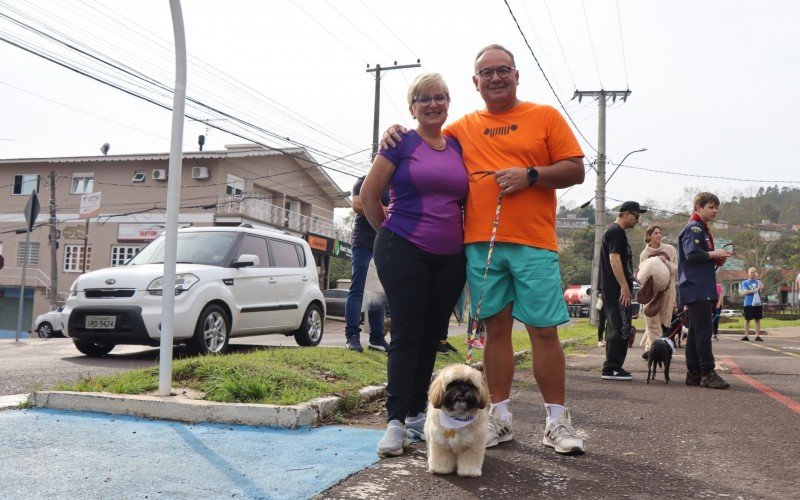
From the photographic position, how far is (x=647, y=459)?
3.58 m

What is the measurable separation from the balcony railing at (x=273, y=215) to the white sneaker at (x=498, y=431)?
3070 cm

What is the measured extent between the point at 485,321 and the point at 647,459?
111cm

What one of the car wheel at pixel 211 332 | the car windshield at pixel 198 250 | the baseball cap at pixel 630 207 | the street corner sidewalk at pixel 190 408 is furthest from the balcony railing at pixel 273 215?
the street corner sidewalk at pixel 190 408

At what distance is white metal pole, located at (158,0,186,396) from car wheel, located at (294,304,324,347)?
562 cm

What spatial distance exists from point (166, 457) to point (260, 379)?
137 cm

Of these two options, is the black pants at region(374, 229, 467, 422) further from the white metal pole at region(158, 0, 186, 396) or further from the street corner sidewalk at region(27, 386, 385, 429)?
the white metal pole at region(158, 0, 186, 396)

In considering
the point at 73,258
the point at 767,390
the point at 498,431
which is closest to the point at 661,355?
the point at 767,390

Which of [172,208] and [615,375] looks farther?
[615,375]

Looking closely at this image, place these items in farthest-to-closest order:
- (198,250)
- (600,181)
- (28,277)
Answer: (28,277)
(600,181)
(198,250)

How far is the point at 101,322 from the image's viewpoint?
8.16 meters

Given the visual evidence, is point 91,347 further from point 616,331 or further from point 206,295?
point 616,331

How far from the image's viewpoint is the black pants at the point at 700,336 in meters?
6.68

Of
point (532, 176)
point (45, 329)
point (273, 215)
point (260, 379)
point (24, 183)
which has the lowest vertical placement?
point (45, 329)

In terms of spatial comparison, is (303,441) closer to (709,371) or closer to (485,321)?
(485,321)
